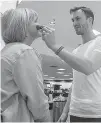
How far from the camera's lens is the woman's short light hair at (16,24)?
48.6 inches

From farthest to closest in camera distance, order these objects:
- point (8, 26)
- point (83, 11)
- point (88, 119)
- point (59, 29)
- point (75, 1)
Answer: point (59, 29)
point (75, 1)
point (83, 11)
point (88, 119)
point (8, 26)

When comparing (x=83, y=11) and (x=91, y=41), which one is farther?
(x=83, y=11)

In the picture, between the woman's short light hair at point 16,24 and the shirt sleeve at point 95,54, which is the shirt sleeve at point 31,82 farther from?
the shirt sleeve at point 95,54

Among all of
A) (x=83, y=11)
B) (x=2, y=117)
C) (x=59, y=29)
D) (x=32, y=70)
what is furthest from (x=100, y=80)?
(x=59, y=29)

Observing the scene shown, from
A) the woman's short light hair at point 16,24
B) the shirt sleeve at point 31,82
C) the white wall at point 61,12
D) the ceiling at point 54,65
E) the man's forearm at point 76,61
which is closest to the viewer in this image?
the shirt sleeve at point 31,82

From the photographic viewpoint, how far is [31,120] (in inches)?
45.2

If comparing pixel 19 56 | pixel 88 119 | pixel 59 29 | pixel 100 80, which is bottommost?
pixel 59 29

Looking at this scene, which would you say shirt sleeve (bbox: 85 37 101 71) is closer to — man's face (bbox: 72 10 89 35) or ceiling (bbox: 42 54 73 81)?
man's face (bbox: 72 10 89 35)

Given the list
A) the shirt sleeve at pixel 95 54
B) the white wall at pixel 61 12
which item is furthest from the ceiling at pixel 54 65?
the shirt sleeve at pixel 95 54

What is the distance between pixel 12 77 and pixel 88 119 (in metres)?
0.69

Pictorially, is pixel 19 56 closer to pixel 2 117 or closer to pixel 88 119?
pixel 2 117

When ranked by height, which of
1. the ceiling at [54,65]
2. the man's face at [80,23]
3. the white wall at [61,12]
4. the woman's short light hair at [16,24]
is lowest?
the ceiling at [54,65]

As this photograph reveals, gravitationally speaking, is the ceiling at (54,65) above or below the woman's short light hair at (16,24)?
below

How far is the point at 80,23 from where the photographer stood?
1692mm
